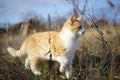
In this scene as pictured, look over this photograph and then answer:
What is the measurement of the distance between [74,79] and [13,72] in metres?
0.78

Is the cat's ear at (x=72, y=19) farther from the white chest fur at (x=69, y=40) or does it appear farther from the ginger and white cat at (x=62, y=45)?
the white chest fur at (x=69, y=40)

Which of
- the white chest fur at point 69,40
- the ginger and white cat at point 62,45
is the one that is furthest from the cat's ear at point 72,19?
the white chest fur at point 69,40

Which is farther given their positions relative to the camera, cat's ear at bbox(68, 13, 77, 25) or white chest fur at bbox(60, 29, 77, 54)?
white chest fur at bbox(60, 29, 77, 54)

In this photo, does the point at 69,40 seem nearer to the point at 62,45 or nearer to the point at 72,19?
the point at 62,45

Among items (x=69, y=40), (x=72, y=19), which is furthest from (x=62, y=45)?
(x=72, y=19)

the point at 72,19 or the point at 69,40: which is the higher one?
the point at 72,19

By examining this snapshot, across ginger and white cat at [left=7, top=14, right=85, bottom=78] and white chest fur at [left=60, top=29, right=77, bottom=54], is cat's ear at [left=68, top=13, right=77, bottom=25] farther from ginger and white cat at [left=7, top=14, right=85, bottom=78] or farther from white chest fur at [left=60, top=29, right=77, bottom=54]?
white chest fur at [left=60, top=29, right=77, bottom=54]

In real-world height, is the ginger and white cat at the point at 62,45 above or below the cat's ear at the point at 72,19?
below

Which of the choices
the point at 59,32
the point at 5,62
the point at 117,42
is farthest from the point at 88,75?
the point at 59,32

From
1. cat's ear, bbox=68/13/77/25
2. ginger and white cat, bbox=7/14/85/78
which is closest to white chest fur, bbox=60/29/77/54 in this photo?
ginger and white cat, bbox=7/14/85/78

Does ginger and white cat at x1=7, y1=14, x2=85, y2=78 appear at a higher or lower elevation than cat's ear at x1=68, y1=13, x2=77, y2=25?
lower

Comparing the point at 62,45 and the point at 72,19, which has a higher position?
the point at 72,19

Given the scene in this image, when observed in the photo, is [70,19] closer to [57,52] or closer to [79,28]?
[79,28]

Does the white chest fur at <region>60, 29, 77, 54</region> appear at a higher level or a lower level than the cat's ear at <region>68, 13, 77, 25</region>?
lower
